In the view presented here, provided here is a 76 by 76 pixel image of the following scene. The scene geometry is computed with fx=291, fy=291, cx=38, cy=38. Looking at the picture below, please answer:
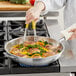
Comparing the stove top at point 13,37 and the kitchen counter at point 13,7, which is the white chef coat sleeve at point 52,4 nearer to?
the stove top at point 13,37

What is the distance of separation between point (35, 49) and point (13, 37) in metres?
0.36

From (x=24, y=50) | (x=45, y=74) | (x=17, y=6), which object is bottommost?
(x=45, y=74)

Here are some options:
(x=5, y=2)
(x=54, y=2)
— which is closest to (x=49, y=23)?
(x=54, y=2)

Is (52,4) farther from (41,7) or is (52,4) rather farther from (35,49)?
(35,49)

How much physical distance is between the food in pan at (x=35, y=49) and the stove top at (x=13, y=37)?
7cm

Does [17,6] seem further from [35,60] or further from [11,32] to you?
[35,60]

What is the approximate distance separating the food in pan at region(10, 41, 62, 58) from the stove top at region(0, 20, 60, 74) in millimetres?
67

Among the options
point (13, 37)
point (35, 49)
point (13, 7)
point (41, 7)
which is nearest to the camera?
point (35, 49)

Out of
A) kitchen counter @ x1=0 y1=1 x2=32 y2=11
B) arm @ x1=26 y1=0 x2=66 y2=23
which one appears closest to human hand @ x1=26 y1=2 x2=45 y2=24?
arm @ x1=26 y1=0 x2=66 y2=23

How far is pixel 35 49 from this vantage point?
1.89 metres

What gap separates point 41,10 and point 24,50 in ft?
1.13

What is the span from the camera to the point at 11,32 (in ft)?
7.39

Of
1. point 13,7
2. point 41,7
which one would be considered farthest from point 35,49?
point 13,7

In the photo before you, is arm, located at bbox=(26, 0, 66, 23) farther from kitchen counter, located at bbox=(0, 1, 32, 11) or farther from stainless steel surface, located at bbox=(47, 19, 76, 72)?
kitchen counter, located at bbox=(0, 1, 32, 11)
